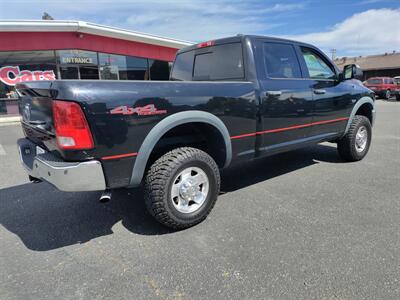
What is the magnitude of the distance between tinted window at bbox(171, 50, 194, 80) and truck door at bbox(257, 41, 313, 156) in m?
1.12

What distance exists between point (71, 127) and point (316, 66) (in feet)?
12.0

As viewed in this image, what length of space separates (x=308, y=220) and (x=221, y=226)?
921 mm

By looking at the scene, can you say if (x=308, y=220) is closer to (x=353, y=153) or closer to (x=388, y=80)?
(x=353, y=153)

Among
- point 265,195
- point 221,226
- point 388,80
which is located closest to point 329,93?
point 265,195

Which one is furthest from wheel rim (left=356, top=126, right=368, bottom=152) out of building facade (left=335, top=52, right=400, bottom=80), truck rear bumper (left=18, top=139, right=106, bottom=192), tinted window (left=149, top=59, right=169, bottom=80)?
building facade (left=335, top=52, right=400, bottom=80)

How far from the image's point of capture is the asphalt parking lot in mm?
2338

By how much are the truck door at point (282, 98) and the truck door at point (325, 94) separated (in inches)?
6.8

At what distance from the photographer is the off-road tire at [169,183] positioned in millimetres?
2957

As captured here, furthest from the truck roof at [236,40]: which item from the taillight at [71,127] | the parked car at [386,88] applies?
the parked car at [386,88]

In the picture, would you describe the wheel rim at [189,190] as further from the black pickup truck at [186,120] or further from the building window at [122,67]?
the building window at [122,67]

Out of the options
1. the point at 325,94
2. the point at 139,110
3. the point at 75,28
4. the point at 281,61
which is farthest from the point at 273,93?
the point at 75,28

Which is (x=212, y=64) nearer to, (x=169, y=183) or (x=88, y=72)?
(x=169, y=183)

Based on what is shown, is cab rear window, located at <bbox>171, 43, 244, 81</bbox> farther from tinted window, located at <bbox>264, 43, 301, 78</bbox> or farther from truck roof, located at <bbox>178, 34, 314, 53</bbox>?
tinted window, located at <bbox>264, 43, 301, 78</bbox>

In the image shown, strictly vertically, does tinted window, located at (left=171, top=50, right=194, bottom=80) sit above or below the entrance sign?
below
